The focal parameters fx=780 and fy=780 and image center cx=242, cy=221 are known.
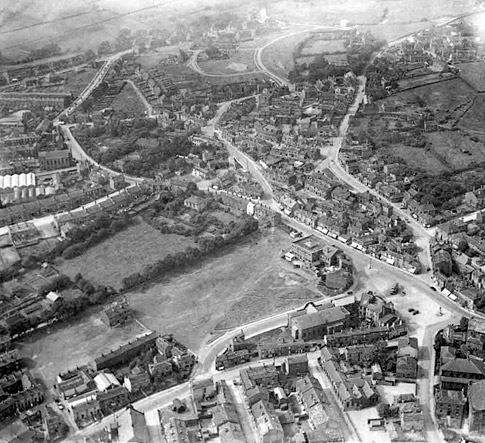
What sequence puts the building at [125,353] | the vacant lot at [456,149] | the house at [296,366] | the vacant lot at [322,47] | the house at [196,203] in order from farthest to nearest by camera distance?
the vacant lot at [322,47]
the vacant lot at [456,149]
the house at [196,203]
the building at [125,353]
the house at [296,366]

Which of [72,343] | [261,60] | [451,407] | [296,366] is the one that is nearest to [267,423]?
[296,366]

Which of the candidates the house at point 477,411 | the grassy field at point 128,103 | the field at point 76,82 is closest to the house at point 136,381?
the house at point 477,411

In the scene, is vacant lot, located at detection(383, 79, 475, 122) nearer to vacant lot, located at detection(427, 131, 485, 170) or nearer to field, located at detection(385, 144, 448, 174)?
vacant lot, located at detection(427, 131, 485, 170)

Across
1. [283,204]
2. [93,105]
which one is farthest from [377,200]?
[93,105]

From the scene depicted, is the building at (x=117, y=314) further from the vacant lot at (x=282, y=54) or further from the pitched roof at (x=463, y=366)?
the vacant lot at (x=282, y=54)

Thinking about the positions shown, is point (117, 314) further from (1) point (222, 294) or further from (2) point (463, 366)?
(2) point (463, 366)

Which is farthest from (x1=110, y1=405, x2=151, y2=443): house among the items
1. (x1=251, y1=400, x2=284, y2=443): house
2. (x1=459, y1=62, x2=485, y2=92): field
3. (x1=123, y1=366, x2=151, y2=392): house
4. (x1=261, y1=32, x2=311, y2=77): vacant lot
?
(x1=261, y1=32, x2=311, y2=77): vacant lot
